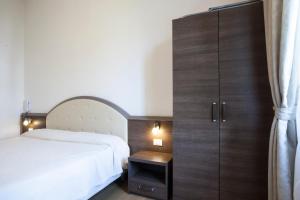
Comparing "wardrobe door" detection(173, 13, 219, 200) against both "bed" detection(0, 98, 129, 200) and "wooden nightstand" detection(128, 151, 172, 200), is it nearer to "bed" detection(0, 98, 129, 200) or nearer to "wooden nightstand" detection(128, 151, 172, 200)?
"wooden nightstand" detection(128, 151, 172, 200)

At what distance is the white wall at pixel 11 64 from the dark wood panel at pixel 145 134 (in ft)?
8.14

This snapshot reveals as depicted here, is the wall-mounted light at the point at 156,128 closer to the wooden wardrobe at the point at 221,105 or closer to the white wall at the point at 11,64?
the wooden wardrobe at the point at 221,105

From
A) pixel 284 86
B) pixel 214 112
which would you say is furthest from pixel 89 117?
pixel 284 86

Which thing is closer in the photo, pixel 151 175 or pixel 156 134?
pixel 151 175

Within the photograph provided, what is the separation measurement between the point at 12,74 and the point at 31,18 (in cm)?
117

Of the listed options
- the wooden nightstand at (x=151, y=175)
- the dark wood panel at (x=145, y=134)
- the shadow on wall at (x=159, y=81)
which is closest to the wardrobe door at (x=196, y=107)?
the wooden nightstand at (x=151, y=175)

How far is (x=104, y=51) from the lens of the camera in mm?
3186

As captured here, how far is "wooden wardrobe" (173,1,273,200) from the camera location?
1790mm

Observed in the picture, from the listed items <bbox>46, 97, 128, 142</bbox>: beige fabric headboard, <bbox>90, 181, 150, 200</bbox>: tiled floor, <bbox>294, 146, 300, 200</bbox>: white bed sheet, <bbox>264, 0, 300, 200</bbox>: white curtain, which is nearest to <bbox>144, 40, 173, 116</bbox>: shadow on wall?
<bbox>46, 97, 128, 142</bbox>: beige fabric headboard

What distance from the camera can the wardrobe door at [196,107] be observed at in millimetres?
1971

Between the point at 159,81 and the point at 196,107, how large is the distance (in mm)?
884

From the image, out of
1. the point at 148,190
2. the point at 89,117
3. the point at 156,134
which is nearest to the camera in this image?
the point at 148,190

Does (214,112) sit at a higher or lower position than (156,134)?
higher

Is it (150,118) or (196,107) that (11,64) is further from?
(196,107)
